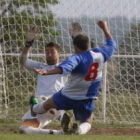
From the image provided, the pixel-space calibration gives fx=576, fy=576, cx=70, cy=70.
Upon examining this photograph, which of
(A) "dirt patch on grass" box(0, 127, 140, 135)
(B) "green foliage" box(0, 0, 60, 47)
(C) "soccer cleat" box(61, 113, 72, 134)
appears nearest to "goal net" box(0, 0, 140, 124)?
(B) "green foliage" box(0, 0, 60, 47)

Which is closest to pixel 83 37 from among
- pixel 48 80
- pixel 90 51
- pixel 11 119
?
pixel 90 51

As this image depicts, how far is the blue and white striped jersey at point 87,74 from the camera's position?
8.45 m

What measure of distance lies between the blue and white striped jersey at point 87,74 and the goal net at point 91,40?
4.69m

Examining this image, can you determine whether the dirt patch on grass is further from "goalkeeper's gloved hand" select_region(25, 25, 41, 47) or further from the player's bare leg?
"goalkeeper's gloved hand" select_region(25, 25, 41, 47)

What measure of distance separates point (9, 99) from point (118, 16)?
10.9 feet

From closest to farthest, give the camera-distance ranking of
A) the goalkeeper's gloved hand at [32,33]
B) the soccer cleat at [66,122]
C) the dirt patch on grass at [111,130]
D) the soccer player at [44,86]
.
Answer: the soccer cleat at [66,122] → the goalkeeper's gloved hand at [32,33] → the soccer player at [44,86] → the dirt patch on grass at [111,130]

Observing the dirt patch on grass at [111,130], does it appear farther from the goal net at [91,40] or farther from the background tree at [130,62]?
the background tree at [130,62]

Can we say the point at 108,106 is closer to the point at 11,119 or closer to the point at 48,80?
the point at 11,119

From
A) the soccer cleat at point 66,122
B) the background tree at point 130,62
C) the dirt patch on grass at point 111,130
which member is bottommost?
the dirt patch on grass at point 111,130

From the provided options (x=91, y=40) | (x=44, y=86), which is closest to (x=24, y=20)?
(x=91, y=40)

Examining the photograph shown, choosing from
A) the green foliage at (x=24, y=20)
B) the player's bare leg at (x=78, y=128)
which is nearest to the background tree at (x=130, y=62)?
the green foliage at (x=24, y=20)

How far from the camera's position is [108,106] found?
14.0 m

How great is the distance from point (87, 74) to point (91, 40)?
213 inches

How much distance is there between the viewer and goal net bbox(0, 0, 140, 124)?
538 inches
